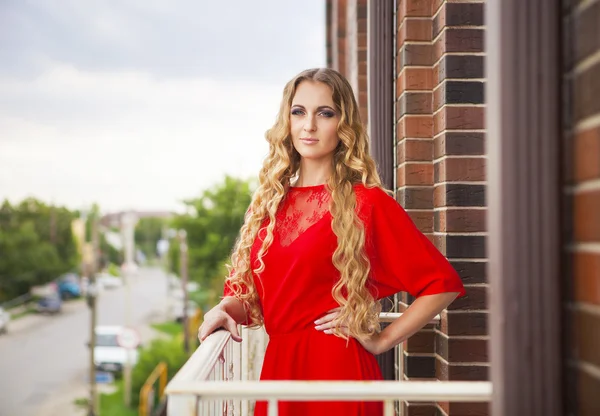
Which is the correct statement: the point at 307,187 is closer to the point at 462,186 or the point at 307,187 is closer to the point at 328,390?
the point at 462,186

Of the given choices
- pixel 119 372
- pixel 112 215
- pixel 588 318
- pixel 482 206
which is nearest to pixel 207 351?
pixel 588 318

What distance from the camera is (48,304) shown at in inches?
2405

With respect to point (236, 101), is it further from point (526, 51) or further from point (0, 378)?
point (526, 51)

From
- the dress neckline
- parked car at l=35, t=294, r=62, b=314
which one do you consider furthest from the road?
the dress neckline

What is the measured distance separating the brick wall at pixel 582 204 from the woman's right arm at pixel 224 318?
1048 mm

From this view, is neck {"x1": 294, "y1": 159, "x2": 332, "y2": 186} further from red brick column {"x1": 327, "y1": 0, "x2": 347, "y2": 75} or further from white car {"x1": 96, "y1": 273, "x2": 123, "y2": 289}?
white car {"x1": 96, "y1": 273, "x2": 123, "y2": 289}

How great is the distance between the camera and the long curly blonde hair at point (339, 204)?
1.78m

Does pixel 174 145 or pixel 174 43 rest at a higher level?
pixel 174 43

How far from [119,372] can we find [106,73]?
47300mm

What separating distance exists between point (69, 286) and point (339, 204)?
2747 inches

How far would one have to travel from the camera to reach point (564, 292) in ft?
3.15

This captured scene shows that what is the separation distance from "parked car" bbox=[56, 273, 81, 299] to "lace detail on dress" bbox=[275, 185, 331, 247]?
64957mm

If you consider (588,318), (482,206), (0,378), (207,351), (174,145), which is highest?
(174,145)

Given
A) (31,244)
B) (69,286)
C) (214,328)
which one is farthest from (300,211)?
(69,286)
